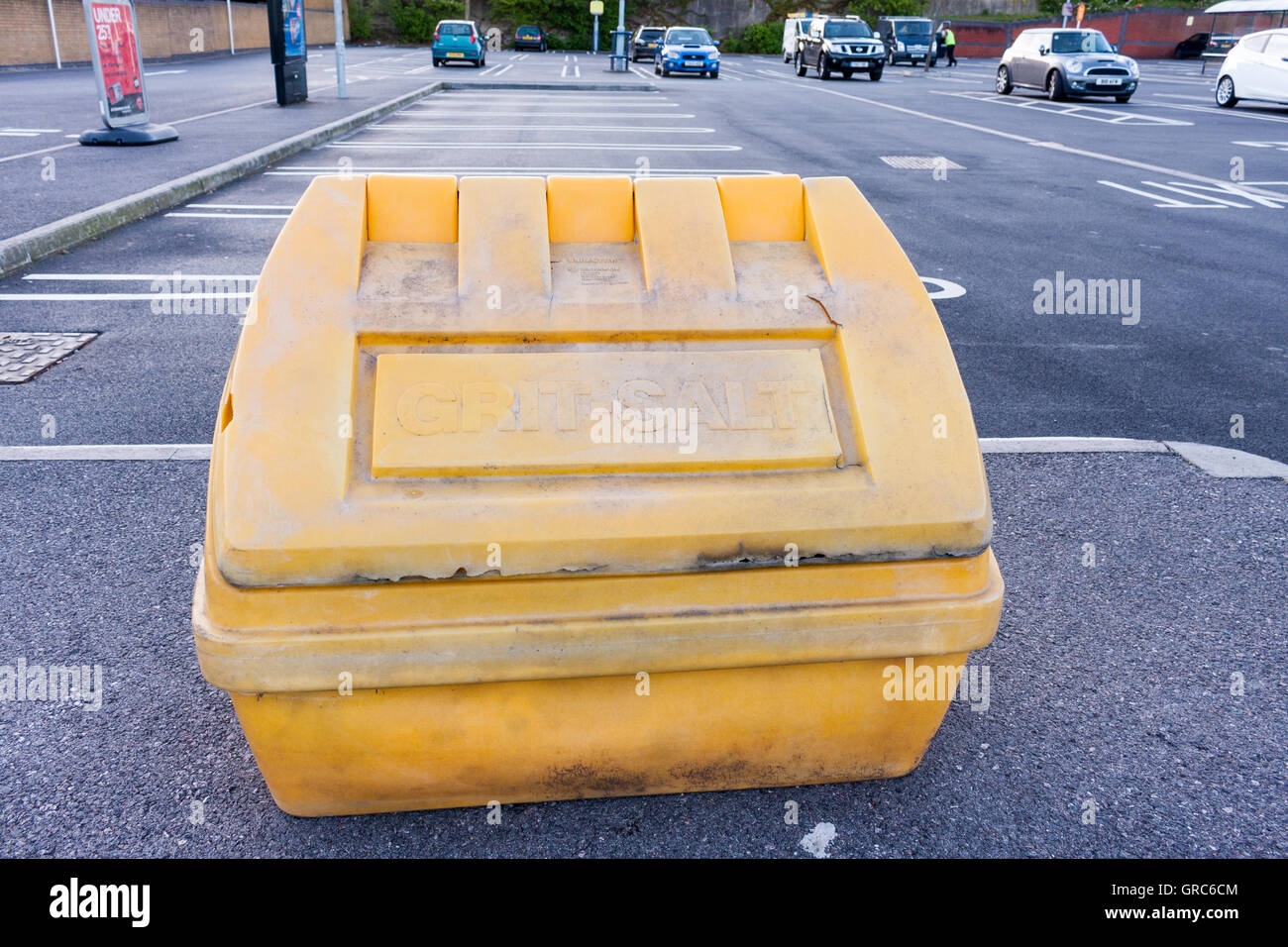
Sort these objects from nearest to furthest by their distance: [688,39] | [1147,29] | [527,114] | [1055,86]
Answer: [527,114], [1055,86], [688,39], [1147,29]

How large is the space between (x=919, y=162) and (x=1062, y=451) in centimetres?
984

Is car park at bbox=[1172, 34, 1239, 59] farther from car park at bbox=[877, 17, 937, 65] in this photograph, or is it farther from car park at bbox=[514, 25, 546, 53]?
car park at bbox=[514, 25, 546, 53]

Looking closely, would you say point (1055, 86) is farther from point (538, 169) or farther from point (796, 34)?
point (796, 34)

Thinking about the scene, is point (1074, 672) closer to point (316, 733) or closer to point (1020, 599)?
point (1020, 599)

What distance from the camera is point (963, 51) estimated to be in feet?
179

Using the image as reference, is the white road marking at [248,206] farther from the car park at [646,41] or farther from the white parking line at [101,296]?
the car park at [646,41]

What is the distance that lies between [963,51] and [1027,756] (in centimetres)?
6098

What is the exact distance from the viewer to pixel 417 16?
5778 cm

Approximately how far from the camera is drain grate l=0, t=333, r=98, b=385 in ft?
15.9

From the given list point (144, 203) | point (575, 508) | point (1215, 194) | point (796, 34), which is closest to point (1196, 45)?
point (796, 34)

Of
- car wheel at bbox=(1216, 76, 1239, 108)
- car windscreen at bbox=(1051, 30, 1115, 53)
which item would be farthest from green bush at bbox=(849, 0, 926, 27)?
car wheel at bbox=(1216, 76, 1239, 108)

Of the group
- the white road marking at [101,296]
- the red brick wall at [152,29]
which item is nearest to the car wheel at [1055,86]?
the white road marking at [101,296]

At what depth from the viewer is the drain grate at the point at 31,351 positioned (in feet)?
15.9
